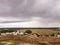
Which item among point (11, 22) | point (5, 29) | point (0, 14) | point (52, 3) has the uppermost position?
point (52, 3)

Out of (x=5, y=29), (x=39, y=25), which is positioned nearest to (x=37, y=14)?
(x=39, y=25)

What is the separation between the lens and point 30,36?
2266 mm

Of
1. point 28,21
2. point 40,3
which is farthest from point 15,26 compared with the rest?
point 40,3

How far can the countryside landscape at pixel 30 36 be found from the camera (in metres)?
2.20

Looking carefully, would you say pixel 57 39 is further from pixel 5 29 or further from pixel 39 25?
pixel 5 29

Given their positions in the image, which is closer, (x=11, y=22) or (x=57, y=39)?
(x=57, y=39)

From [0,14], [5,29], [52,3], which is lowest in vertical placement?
[5,29]

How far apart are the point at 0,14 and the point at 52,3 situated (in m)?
1.11

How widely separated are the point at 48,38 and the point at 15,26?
70 cm

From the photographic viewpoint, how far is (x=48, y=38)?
2.20 metres

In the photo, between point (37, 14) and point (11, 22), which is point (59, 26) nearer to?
point (37, 14)

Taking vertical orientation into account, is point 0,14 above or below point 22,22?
above

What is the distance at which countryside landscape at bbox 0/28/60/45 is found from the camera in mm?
2195

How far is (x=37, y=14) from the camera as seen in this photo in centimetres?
229
